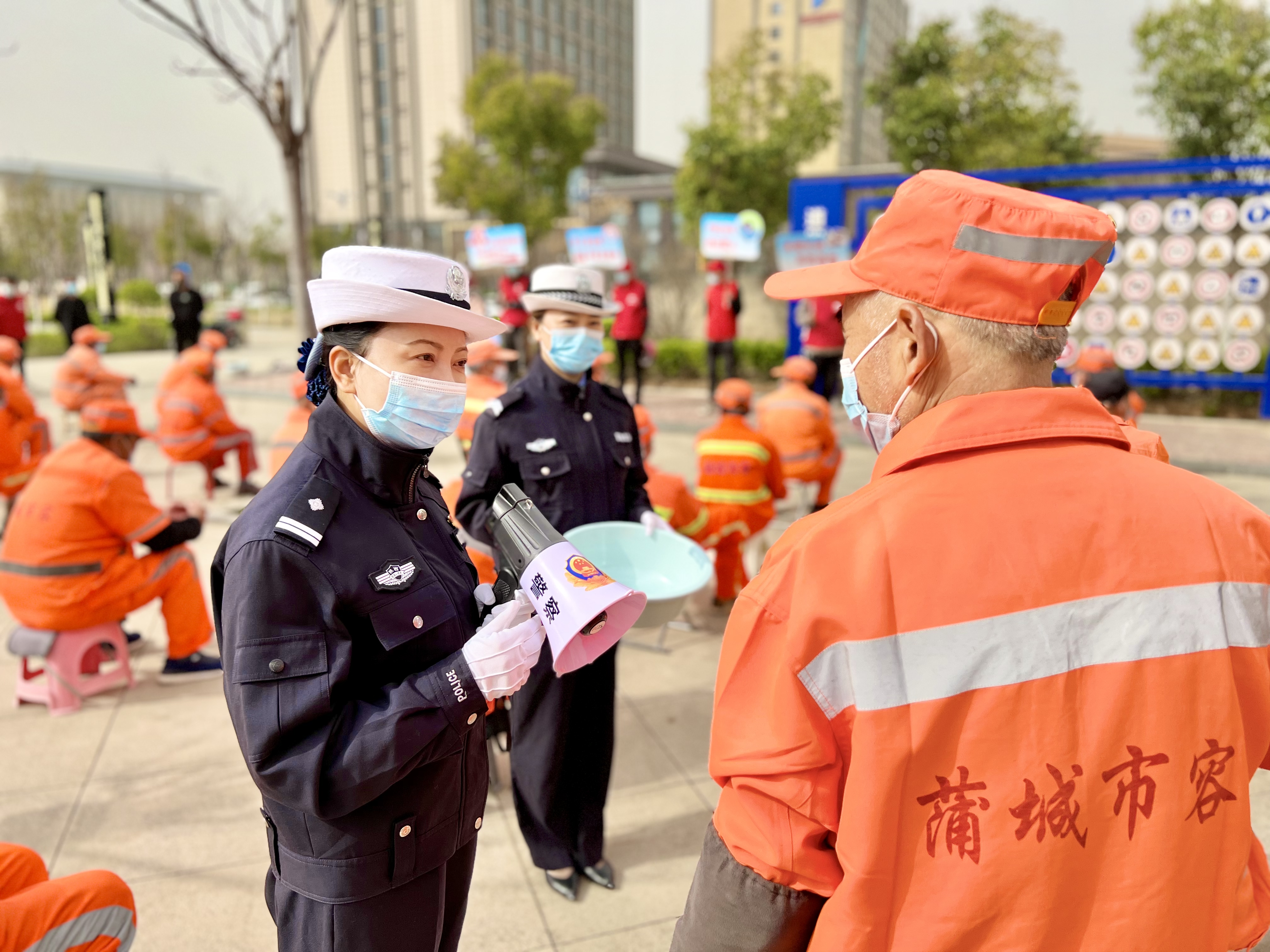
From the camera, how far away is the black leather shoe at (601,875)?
308cm

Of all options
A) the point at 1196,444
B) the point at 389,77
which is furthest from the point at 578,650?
the point at 389,77

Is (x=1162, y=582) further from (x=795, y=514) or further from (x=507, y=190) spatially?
(x=507, y=190)

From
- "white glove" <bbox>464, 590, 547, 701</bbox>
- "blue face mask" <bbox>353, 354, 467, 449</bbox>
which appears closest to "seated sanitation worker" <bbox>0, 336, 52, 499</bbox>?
"blue face mask" <bbox>353, 354, 467, 449</bbox>

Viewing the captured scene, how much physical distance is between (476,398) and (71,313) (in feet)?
43.9

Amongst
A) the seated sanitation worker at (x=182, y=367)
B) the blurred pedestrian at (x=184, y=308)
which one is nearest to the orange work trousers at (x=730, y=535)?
the seated sanitation worker at (x=182, y=367)

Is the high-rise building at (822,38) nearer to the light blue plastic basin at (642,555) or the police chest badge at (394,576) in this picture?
the light blue plastic basin at (642,555)

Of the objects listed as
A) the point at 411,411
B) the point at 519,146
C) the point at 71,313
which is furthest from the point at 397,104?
the point at 411,411

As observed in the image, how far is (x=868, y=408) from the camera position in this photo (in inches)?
54.1

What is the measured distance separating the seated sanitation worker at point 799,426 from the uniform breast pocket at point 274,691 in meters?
5.44

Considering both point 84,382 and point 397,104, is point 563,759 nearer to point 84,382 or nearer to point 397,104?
point 84,382

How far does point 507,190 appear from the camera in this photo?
99.0 ft

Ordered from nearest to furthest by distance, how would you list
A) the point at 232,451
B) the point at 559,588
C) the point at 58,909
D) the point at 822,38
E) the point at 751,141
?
the point at 559,588 → the point at 58,909 → the point at 232,451 → the point at 751,141 → the point at 822,38

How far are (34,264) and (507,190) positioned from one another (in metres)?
24.7

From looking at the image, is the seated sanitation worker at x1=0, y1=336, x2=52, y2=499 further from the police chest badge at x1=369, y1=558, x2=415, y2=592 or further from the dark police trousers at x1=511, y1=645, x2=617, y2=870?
the police chest badge at x1=369, y1=558, x2=415, y2=592
